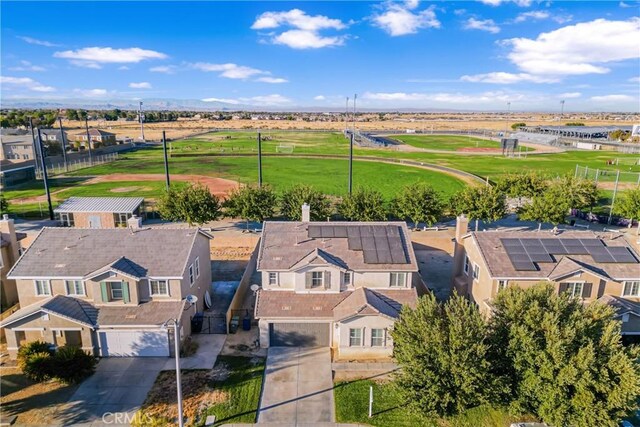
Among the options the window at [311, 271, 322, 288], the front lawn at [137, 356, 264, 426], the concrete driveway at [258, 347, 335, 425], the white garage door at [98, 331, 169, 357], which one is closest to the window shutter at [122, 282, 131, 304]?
the white garage door at [98, 331, 169, 357]

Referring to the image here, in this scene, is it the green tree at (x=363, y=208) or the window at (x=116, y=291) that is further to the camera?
the green tree at (x=363, y=208)

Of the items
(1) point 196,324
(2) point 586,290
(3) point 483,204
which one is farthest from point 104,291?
(3) point 483,204

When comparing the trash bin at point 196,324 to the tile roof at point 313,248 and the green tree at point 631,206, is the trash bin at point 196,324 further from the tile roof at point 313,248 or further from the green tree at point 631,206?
the green tree at point 631,206

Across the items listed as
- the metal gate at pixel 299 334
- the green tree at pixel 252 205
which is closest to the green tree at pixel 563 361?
the metal gate at pixel 299 334

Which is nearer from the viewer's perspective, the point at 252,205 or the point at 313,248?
the point at 313,248

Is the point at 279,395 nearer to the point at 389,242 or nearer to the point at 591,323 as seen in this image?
the point at 389,242

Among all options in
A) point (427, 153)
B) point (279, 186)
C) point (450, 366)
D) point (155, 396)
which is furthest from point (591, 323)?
point (427, 153)

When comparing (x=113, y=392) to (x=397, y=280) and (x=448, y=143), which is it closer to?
(x=397, y=280)
